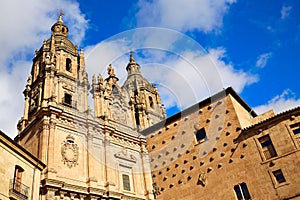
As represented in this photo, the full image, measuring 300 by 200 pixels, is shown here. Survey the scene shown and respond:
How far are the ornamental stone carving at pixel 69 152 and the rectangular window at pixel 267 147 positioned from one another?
12.5 m

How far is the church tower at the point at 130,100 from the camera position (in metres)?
28.3

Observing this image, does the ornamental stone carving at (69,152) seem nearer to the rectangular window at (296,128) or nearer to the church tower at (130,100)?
the church tower at (130,100)

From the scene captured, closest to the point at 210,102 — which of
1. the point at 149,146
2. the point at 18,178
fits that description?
the point at 149,146

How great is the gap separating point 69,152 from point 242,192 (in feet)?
38.8

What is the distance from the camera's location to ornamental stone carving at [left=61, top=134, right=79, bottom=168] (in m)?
20.9

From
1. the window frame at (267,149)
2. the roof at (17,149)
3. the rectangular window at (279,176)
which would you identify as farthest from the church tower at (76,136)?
the rectangular window at (279,176)

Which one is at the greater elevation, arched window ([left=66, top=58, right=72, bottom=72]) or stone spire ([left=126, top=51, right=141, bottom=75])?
stone spire ([left=126, top=51, right=141, bottom=75])

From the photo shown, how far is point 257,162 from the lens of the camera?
19.0 metres

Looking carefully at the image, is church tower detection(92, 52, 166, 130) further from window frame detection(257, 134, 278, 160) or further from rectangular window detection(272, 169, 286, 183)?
rectangular window detection(272, 169, 286, 183)

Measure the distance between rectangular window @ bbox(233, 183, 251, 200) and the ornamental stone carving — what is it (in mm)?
10914

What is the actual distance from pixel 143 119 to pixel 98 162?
10.6 metres

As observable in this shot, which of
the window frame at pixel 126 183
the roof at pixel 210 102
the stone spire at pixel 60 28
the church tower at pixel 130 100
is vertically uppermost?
the stone spire at pixel 60 28

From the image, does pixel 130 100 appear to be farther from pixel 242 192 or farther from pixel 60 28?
pixel 242 192

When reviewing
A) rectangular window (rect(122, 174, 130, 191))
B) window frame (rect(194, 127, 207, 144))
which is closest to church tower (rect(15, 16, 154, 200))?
rectangular window (rect(122, 174, 130, 191))
